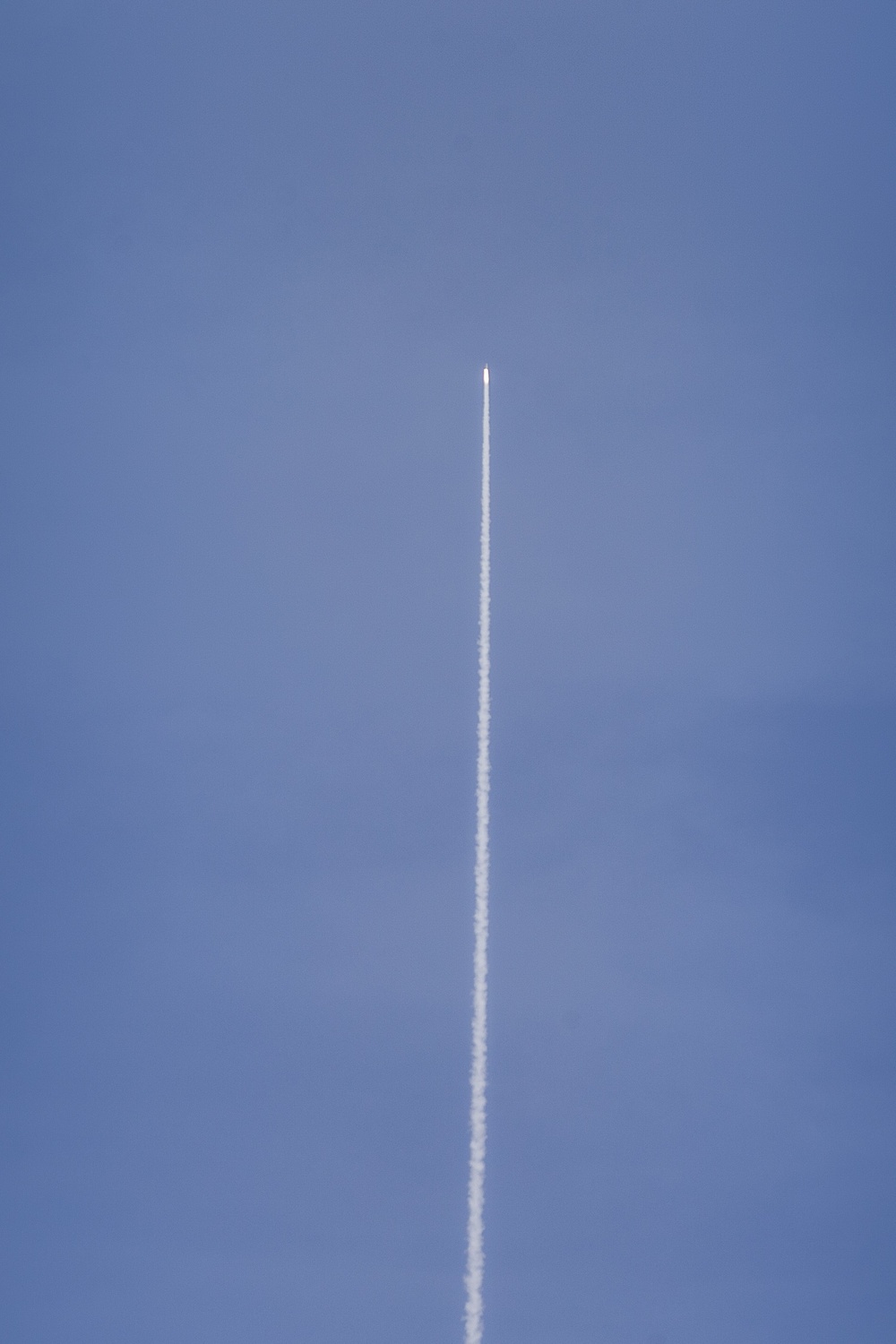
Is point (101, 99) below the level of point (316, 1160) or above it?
above

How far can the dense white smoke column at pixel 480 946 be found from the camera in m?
5.36

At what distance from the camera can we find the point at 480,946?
18.6 feet

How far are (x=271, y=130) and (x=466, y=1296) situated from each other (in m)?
4.89

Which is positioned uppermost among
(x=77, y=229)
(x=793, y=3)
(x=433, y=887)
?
(x=793, y=3)

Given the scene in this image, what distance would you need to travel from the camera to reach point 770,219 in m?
6.23

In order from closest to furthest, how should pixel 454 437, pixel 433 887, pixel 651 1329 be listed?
pixel 651 1329, pixel 433 887, pixel 454 437

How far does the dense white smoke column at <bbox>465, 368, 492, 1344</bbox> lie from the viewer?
5.36 meters

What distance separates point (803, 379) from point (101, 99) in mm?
3319

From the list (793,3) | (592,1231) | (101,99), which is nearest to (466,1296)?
(592,1231)

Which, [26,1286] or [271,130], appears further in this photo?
[271,130]

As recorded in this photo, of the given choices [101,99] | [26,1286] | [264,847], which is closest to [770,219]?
[101,99]

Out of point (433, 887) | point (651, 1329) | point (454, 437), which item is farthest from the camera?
point (454, 437)

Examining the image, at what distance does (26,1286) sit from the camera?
5.41 metres

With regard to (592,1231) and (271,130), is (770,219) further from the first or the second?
(592,1231)
